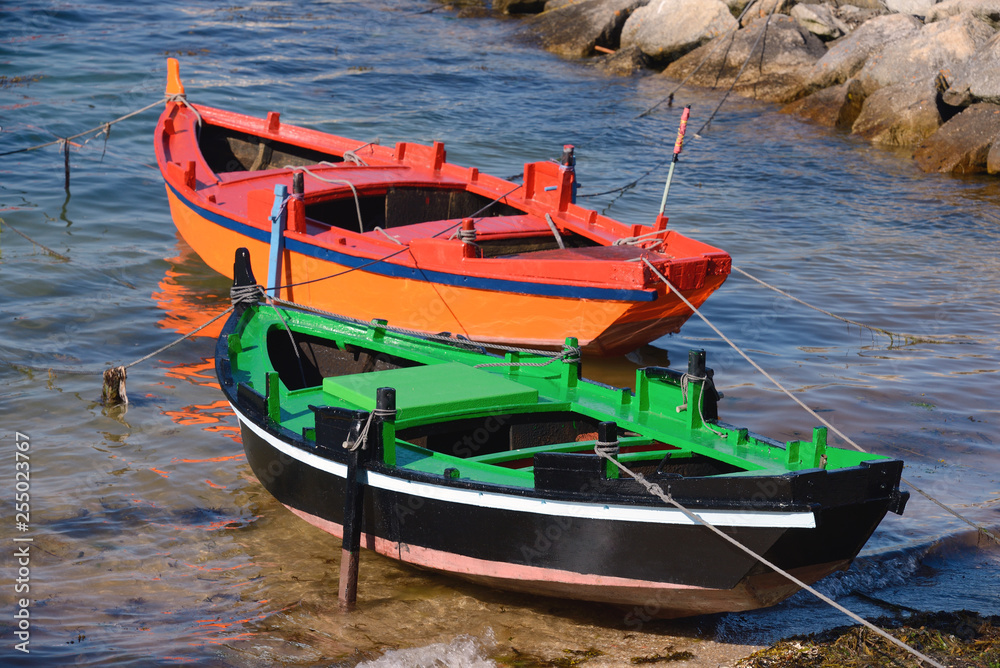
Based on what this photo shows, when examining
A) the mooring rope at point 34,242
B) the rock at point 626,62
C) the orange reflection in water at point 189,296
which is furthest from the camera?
the rock at point 626,62

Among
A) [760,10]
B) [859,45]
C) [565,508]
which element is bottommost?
[565,508]

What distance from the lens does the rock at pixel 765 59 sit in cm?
2356

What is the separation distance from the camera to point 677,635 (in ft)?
18.1

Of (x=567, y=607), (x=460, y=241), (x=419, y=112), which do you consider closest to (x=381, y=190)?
(x=460, y=241)

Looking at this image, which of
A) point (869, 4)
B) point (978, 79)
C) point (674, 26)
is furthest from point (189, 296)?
point (869, 4)

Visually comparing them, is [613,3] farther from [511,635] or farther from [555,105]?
[511,635]

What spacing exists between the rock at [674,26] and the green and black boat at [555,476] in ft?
67.2

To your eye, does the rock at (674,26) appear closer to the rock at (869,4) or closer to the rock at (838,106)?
the rock at (869,4)

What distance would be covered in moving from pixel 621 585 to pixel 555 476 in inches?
26.7

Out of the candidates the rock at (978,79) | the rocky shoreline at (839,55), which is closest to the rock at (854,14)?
the rocky shoreline at (839,55)

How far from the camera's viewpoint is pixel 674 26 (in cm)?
2598

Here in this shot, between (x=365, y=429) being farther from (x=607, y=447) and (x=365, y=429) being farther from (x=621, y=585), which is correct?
(x=621, y=585)

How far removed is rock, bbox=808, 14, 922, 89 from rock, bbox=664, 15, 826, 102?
74 cm

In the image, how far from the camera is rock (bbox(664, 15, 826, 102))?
23562 mm
